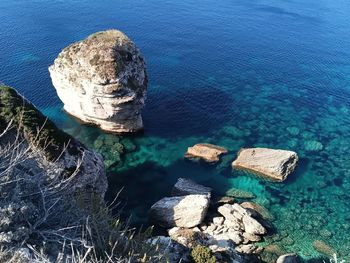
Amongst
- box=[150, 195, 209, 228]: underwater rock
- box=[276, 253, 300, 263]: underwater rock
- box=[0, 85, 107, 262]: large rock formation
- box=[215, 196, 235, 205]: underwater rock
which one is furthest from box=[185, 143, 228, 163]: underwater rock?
box=[0, 85, 107, 262]: large rock formation

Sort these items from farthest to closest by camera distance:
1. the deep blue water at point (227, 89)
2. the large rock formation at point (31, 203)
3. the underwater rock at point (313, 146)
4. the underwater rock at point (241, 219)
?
the underwater rock at point (313, 146), the deep blue water at point (227, 89), the underwater rock at point (241, 219), the large rock formation at point (31, 203)

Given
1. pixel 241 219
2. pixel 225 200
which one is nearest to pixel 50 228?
pixel 241 219

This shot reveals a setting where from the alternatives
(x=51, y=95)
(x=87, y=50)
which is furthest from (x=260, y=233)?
(x=51, y=95)

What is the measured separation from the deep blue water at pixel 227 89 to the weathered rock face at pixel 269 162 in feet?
3.07

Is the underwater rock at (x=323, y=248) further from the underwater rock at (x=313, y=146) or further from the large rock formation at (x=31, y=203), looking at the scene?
the large rock formation at (x=31, y=203)

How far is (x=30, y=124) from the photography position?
84.4ft

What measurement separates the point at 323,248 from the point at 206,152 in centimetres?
1399

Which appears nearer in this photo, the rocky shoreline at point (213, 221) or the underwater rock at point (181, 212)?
the rocky shoreline at point (213, 221)

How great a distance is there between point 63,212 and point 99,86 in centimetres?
2280

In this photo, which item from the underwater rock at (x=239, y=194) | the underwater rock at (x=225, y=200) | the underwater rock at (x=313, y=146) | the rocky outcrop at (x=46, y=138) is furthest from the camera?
the underwater rock at (x=313, y=146)

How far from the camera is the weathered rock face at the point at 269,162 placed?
3603cm

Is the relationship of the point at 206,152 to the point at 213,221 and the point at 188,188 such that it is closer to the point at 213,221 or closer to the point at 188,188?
the point at 188,188

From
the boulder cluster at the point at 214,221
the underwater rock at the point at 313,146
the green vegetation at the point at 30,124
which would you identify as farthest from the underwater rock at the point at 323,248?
the green vegetation at the point at 30,124

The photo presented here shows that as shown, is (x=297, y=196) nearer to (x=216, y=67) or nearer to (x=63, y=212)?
(x=63, y=212)
